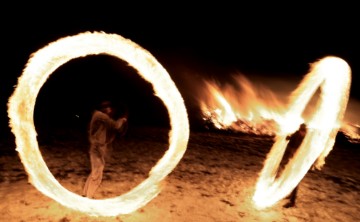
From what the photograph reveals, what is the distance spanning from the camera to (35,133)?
5.30 meters

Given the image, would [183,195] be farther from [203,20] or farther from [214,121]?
[203,20]

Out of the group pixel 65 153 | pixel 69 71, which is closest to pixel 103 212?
pixel 65 153

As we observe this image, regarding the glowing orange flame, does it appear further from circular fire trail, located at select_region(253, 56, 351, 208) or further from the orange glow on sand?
circular fire trail, located at select_region(253, 56, 351, 208)

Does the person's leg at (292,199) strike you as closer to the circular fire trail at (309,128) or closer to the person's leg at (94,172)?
the circular fire trail at (309,128)

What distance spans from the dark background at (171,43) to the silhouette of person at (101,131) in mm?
10355

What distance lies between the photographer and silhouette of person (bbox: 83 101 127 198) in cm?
518

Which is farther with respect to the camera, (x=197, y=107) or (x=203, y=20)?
(x=203, y=20)

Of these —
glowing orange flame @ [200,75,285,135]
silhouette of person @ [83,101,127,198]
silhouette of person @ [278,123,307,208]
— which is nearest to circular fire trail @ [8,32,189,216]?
silhouette of person @ [83,101,127,198]

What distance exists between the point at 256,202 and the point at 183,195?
4.13 ft

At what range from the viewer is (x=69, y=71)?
18.4m

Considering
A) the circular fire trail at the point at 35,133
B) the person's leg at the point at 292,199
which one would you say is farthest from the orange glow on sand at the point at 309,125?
the circular fire trail at the point at 35,133

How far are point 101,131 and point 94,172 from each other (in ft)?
2.21

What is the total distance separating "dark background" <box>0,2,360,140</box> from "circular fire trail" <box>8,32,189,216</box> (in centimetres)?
947

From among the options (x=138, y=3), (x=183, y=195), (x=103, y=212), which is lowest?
(x=103, y=212)
